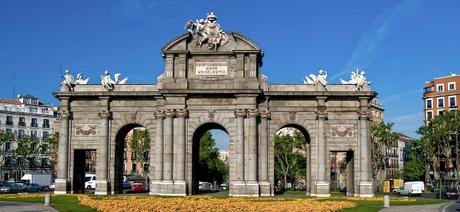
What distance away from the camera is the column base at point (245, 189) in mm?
58844

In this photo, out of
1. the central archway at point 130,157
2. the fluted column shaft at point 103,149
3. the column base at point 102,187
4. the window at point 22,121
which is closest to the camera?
the column base at point 102,187

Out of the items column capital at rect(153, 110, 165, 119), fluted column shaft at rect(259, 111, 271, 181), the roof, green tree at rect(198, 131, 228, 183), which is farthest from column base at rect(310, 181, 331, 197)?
the roof

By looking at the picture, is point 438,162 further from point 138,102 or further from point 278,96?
point 138,102

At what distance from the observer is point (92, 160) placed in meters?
136

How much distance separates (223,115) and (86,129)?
577 inches

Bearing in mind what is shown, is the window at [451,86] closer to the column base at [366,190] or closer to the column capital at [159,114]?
the column base at [366,190]

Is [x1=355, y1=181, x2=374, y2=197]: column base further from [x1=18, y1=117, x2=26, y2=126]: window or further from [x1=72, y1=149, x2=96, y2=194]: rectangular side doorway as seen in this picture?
[x1=18, y1=117, x2=26, y2=126]: window

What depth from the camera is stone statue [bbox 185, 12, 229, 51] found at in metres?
61.2

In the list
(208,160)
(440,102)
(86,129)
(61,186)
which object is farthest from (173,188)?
(440,102)

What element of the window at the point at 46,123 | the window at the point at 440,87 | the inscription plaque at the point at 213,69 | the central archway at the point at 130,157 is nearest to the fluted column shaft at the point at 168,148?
the central archway at the point at 130,157

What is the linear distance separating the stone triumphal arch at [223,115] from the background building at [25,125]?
66.2 metres

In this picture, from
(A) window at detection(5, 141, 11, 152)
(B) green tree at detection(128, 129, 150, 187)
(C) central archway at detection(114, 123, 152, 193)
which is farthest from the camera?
(A) window at detection(5, 141, 11, 152)

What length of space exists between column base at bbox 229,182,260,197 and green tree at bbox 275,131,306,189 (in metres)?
50.6

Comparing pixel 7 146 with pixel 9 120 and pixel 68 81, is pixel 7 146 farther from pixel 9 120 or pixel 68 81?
pixel 68 81
